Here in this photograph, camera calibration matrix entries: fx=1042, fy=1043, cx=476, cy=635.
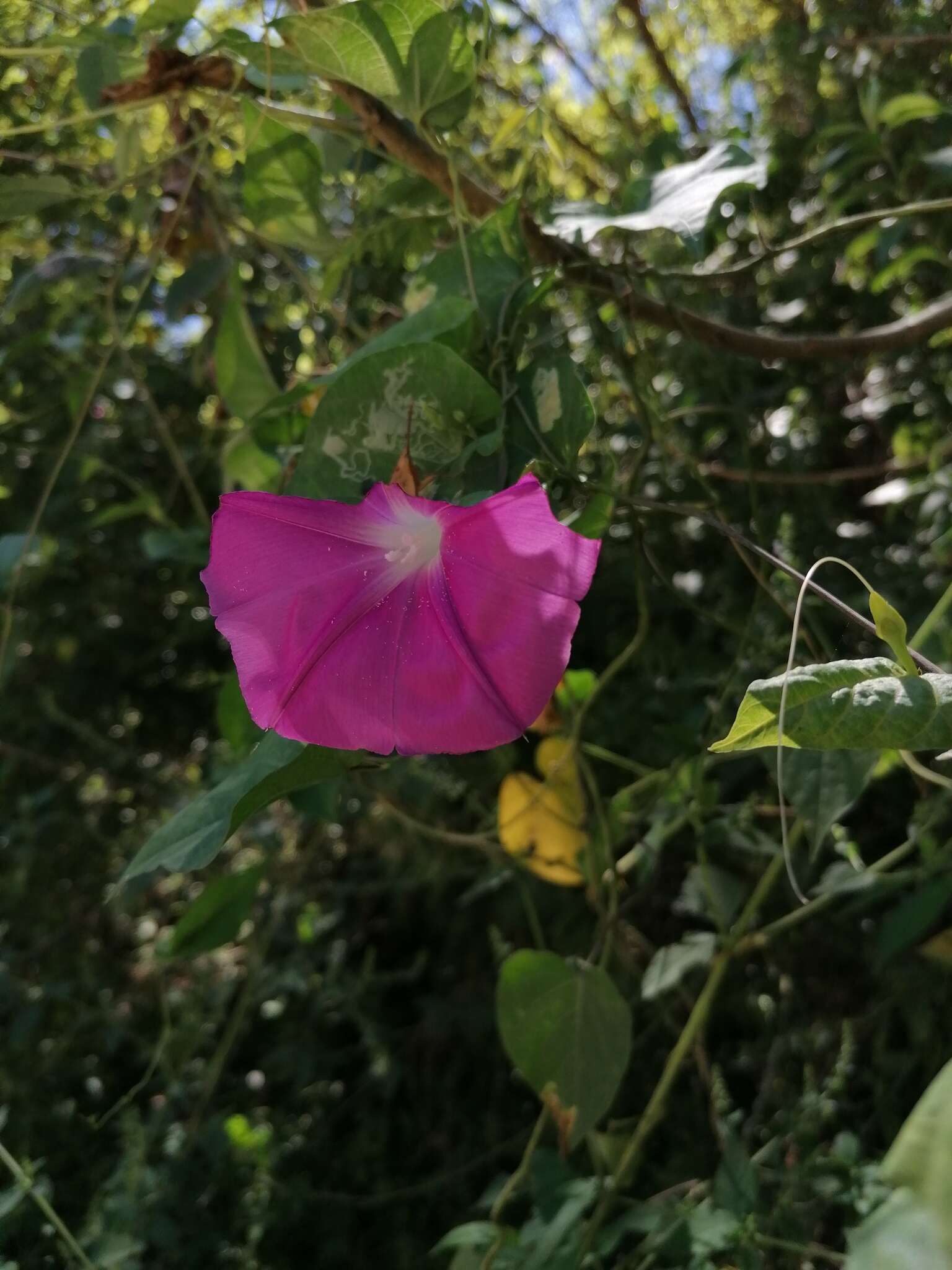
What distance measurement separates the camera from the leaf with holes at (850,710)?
1.14 feet

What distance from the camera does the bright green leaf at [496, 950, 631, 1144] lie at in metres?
0.66

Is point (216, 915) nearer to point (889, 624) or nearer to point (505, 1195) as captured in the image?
point (505, 1195)

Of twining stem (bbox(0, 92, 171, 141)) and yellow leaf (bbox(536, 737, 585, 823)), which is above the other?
twining stem (bbox(0, 92, 171, 141))

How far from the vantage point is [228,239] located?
3.07 ft

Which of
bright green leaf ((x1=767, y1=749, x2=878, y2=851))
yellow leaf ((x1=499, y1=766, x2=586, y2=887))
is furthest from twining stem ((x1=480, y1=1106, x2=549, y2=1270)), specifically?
bright green leaf ((x1=767, y1=749, x2=878, y2=851))

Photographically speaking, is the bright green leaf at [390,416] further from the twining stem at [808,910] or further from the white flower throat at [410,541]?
the twining stem at [808,910]

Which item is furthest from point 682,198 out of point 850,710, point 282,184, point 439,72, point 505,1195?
point 505,1195

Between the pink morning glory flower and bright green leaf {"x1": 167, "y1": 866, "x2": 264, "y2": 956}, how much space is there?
28cm

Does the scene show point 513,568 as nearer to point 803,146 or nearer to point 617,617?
point 617,617

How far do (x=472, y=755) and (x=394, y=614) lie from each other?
62 cm

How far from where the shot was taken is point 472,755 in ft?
3.59

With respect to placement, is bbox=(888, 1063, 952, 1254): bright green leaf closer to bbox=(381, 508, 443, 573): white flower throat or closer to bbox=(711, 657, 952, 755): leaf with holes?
bbox=(711, 657, 952, 755): leaf with holes

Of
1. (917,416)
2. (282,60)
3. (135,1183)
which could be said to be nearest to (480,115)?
(917,416)

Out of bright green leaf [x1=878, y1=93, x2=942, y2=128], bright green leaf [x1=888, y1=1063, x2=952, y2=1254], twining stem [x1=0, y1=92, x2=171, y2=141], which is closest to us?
bright green leaf [x1=888, y1=1063, x2=952, y2=1254]
